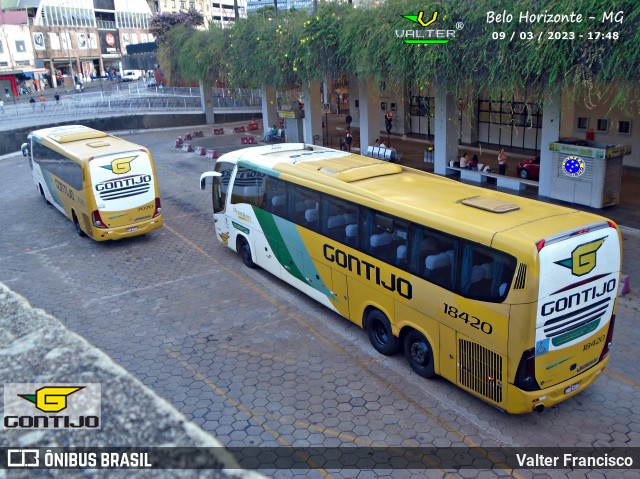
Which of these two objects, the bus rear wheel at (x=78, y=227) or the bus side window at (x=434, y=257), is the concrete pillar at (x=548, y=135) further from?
the bus rear wheel at (x=78, y=227)

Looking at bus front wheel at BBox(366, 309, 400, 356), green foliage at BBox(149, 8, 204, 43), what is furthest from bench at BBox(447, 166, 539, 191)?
green foliage at BBox(149, 8, 204, 43)

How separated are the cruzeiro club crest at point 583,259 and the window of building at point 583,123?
1792 cm

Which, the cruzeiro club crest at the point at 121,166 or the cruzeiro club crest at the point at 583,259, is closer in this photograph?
the cruzeiro club crest at the point at 583,259

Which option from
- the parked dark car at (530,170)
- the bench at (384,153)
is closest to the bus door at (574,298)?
the parked dark car at (530,170)

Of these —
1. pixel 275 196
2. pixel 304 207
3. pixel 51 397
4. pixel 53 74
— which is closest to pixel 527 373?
pixel 304 207

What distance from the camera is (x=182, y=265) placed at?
14.8m

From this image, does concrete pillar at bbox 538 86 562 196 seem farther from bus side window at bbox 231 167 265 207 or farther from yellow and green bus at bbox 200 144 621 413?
bus side window at bbox 231 167 265 207

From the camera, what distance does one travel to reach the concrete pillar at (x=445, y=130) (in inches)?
853

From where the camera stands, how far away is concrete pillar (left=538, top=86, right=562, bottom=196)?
58.0ft

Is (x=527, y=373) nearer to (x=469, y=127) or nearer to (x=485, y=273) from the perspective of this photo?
(x=485, y=273)

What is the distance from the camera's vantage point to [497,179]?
20.5 m

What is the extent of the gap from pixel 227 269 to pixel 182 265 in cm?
132

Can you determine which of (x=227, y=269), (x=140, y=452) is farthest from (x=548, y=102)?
(x=140, y=452)

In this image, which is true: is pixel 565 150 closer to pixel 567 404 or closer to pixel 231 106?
pixel 567 404
